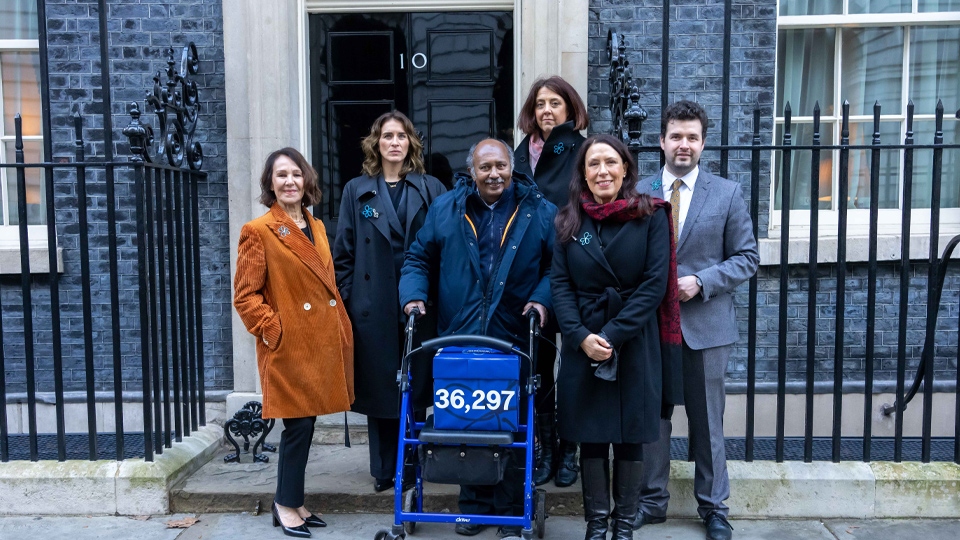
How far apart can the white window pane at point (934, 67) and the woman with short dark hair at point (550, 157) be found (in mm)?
3044

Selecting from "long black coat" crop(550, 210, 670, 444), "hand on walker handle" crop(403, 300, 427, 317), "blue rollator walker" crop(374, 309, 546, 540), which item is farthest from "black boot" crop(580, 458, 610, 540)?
"hand on walker handle" crop(403, 300, 427, 317)

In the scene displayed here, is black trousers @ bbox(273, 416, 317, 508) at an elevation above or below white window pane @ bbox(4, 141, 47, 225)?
below

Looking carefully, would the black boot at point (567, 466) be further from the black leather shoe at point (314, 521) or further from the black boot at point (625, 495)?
the black leather shoe at point (314, 521)

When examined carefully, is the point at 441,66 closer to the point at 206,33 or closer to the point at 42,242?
the point at 206,33

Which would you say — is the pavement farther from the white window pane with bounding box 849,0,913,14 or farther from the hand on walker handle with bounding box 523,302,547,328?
the white window pane with bounding box 849,0,913,14

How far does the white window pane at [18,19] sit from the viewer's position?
589 centimetres

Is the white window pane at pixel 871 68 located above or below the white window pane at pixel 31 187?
above

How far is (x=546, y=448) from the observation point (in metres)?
4.50

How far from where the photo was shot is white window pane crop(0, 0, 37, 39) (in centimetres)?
589

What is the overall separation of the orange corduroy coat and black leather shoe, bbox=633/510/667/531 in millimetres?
1570

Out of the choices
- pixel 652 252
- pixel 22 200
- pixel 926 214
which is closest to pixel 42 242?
pixel 22 200

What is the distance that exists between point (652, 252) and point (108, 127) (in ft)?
9.40

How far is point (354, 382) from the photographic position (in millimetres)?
4516

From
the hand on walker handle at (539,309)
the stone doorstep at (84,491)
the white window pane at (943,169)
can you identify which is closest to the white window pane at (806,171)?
the white window pane at (943,169)
